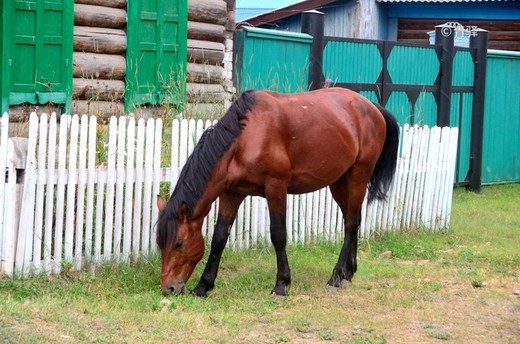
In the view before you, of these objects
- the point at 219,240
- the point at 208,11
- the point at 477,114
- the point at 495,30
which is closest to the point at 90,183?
the point at 219,240

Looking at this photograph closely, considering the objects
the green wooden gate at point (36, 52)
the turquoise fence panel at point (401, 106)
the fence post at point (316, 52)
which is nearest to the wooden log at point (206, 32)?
the fence post at point (316, 52)

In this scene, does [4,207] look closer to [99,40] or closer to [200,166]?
[200,166]

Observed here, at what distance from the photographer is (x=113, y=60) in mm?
11992

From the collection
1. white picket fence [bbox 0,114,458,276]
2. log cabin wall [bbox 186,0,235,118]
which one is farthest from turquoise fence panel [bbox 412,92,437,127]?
white picket fence [bbox 0,114,458,276]

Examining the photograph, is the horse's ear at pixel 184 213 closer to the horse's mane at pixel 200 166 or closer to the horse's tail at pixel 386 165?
the horse's mane at pixel 200 166

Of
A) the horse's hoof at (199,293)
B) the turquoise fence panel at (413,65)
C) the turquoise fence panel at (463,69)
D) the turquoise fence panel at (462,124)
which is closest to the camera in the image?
the horse's hoof at (199,293)

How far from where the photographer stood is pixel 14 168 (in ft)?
24.9

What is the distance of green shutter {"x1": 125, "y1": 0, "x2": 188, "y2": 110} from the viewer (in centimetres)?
1217

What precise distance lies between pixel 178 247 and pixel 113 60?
191 inches

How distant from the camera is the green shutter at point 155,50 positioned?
479 inches

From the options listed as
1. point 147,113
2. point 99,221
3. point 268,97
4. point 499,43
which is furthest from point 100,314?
point 499,43

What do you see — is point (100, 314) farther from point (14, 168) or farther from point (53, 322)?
point (14, 168)

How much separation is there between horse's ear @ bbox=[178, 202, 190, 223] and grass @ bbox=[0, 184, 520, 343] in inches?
24.2

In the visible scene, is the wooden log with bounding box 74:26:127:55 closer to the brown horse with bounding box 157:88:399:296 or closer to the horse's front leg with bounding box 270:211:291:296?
the brown horse with bounding box 157:88:399:296
